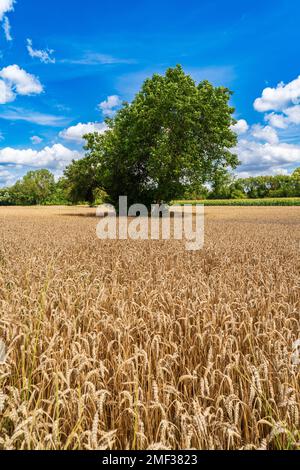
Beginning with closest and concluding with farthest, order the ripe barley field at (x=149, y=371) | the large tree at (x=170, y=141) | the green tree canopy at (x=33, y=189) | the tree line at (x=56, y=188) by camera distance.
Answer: the ripe barley field at (x=149, y=371)
the large tree at (x=170, y=141)
the tree line at (x=56, y=188)
the green tree canopy at (x=33, y=189)

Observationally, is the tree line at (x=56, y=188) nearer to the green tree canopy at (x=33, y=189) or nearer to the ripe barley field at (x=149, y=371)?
the green tree canopy at (x=33, y=189)

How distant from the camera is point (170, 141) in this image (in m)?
33.6

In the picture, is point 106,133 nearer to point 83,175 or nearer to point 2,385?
point 83,175

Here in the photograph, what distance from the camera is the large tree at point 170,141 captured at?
108 ft

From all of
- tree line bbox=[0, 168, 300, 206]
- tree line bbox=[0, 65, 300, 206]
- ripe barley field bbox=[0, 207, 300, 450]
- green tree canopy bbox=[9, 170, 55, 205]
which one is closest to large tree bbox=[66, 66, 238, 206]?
tree line bbox=[0, 65, 300, 206]

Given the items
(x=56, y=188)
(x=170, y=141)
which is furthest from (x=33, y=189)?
(x=170, y=141)

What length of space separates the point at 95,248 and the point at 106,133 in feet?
112

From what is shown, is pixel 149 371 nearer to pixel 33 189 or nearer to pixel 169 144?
pixel 169 144

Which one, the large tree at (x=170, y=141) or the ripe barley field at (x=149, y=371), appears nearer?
the ripe barley field at (x=149, y=371)

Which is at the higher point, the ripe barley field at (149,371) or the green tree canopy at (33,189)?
the green tree canopy at (33,189)

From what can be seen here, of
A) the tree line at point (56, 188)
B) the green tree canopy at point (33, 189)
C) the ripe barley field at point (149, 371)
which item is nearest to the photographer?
the ripe barley field at point (149, 371)

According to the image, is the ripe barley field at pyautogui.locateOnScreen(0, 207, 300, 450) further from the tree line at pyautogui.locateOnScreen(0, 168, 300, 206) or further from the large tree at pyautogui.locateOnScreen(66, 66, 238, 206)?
the tree line at pyautogui.locateOnScreen(0, 168, 300, 206)

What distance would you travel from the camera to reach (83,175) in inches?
1700

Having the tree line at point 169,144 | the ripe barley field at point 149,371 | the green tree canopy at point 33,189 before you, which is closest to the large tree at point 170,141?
the tree line at point 169,144
